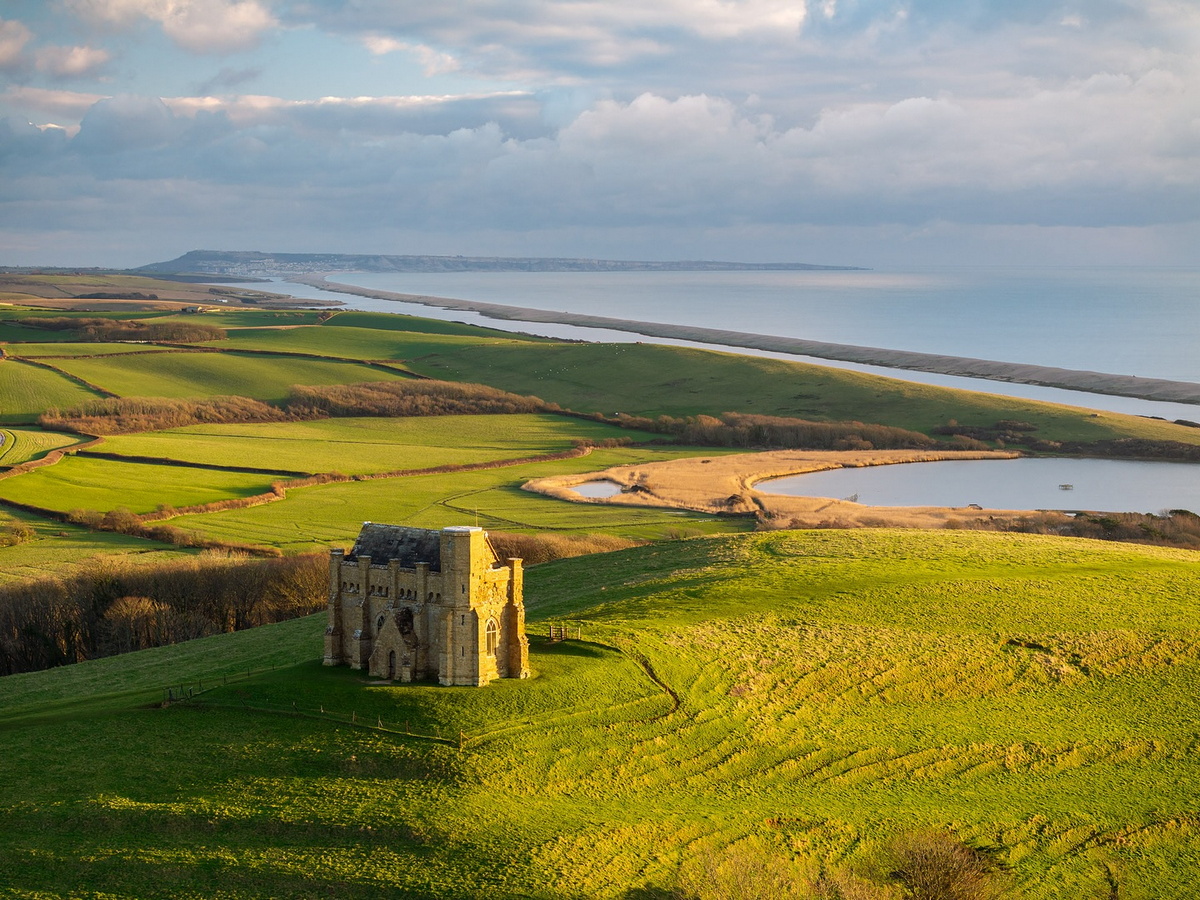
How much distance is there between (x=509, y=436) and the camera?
145 m

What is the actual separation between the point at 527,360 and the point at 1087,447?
3440 inches

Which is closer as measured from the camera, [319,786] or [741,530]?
[319,786]

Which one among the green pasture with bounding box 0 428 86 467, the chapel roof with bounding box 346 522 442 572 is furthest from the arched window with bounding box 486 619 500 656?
the green pasture with bounding box 0 428 86 467

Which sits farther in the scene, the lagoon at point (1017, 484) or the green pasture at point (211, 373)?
the green pasture at point (211, 373)

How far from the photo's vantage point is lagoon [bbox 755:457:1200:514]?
11081 cm

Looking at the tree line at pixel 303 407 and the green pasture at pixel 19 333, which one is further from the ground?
the green pasture at pixel 19 333

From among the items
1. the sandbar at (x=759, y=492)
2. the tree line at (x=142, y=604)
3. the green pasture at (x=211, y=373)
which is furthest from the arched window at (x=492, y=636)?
the green pasture at (x=211, y=373)

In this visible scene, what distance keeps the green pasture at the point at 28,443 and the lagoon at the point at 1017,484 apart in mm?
68275

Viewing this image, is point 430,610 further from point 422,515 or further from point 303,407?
point 303,407

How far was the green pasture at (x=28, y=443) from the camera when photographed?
376 feet

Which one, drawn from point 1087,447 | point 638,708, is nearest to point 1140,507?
point 1087,447

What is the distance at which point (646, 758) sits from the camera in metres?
41.2

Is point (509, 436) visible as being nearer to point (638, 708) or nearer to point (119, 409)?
point (119, 409)

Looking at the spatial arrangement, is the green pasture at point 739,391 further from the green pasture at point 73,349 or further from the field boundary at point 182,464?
the field boundary at point 182,464
